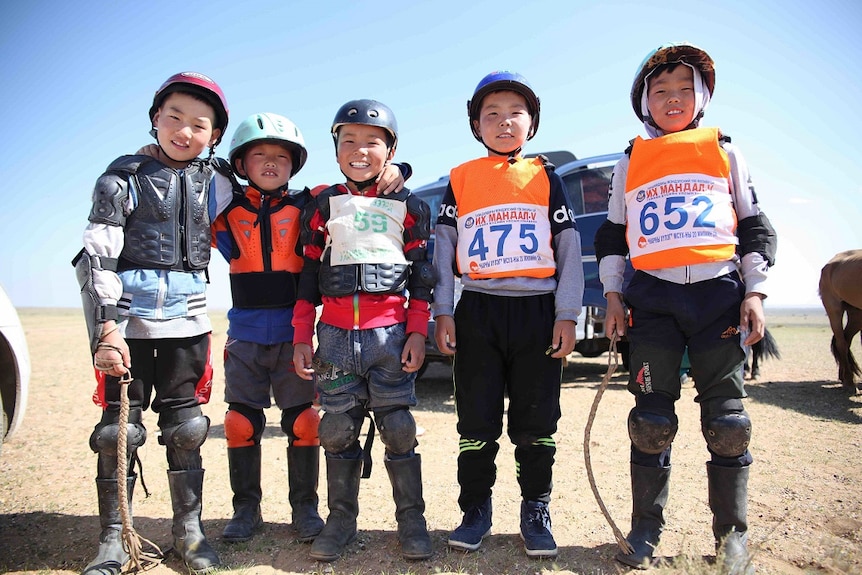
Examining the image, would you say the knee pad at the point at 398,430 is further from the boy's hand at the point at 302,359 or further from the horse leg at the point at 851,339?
the horse leg at the point at 851,339

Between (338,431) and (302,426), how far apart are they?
0.39 metres

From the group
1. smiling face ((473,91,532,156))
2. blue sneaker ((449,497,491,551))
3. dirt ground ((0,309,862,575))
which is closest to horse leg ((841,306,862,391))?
dirt ground ((0,309,862,575))

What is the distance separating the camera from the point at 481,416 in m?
2.71

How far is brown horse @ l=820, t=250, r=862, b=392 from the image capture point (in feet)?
22.1

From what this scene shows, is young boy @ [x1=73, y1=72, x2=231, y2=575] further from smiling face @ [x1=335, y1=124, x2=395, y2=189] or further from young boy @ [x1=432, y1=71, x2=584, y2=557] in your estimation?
young boy @ [x1=432, y1=71, x2=584, y2=557]

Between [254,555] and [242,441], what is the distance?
1.89 feet

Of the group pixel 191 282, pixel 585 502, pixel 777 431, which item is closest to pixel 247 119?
pixel 191 282

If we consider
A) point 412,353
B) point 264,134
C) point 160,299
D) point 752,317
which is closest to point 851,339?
point 752,317

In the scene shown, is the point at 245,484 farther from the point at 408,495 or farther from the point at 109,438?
the point at 408,495

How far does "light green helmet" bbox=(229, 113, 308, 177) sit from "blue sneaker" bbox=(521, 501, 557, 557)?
2354 millimetres

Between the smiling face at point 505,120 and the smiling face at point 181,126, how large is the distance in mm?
1488

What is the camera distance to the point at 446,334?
2762 mm

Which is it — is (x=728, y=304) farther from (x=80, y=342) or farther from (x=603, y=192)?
(x=80, y=342)

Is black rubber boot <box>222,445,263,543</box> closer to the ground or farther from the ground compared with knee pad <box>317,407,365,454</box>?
closer to the ground
